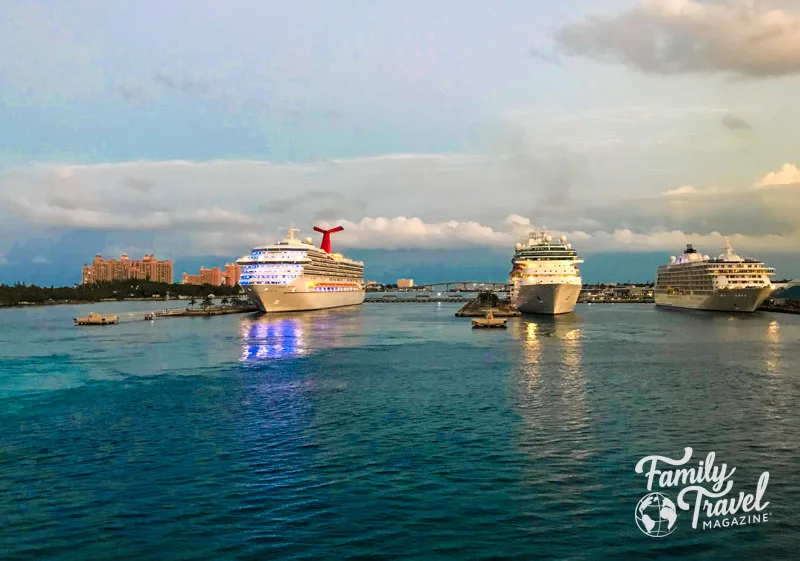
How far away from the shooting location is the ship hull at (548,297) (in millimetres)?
84500

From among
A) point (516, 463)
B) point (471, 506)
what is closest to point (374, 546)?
point (471, 506)

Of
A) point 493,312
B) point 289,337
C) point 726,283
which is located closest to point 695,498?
point 289,337

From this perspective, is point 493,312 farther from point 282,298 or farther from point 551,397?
point 551,397

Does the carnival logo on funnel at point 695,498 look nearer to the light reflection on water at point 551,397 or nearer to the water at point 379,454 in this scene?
the water at point 379,454

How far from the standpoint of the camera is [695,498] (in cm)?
1522

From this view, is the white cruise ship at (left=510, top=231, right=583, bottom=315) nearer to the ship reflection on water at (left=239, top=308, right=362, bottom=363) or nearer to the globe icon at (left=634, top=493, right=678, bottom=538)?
the ship reflection on water at (left=239, top=308, right=362, bottom=363)

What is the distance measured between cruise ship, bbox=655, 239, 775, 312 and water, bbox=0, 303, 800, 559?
6065 cm

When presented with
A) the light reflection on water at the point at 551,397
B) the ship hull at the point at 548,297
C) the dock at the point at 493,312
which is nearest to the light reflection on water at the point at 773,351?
the light reflection on water at the point at 551,397

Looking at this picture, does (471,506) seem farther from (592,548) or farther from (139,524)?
(139,524)

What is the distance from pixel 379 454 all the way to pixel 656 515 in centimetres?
775

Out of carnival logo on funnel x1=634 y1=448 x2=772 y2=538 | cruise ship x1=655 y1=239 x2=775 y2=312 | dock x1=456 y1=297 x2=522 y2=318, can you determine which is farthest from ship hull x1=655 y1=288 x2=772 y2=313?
carnival logo on funnel x1=634 y1=448 x2=772 y2=538

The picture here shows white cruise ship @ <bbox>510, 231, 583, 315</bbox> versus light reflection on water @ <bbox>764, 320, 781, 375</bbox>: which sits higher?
white cruise ship @ <bbox>510, 231, 583, 315</bbox>

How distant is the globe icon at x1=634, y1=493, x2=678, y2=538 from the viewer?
43.6 feet

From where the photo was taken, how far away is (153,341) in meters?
57.4
